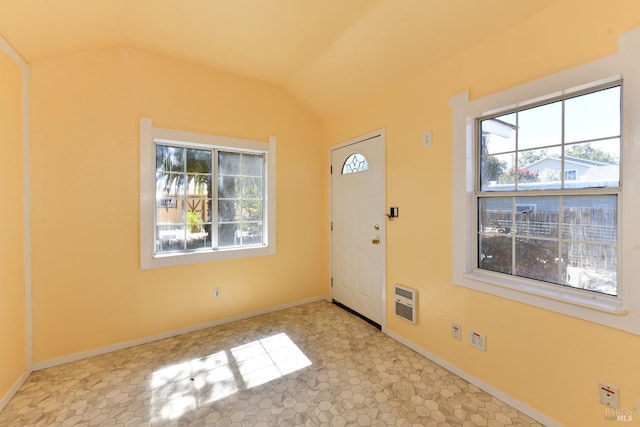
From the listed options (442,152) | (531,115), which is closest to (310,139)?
(442,152)

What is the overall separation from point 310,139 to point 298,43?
49.5 inches

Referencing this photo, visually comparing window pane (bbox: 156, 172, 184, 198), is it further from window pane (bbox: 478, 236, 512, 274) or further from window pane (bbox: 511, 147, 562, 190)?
window pane (bbox: 511, 147, 562, 190)

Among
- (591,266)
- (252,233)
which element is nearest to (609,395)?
(591,266)

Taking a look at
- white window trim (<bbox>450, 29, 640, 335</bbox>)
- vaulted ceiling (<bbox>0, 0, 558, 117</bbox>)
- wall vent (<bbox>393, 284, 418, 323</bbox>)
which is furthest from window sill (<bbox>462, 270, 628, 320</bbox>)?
vaulted ceiling (<bbox>0, 0, 558, 117</bbox>)

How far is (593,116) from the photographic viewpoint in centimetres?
155

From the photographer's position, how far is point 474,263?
6.95 feet

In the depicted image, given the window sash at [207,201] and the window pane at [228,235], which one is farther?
the window pane at [228,235]

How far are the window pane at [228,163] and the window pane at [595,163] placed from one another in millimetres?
2902

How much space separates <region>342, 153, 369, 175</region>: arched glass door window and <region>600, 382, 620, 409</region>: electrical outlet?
7.78 feet

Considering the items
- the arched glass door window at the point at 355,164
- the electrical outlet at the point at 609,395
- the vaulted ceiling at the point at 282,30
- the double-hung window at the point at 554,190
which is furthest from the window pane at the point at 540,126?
the arched glass door window at the point at 355,164

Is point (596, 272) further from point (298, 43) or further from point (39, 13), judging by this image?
point (39, 13)

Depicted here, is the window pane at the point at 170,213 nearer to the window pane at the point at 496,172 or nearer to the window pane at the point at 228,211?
the window pane at the point at 228,211

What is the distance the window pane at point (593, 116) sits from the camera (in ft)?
4.86

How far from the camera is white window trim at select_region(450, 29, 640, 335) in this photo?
134 cm
